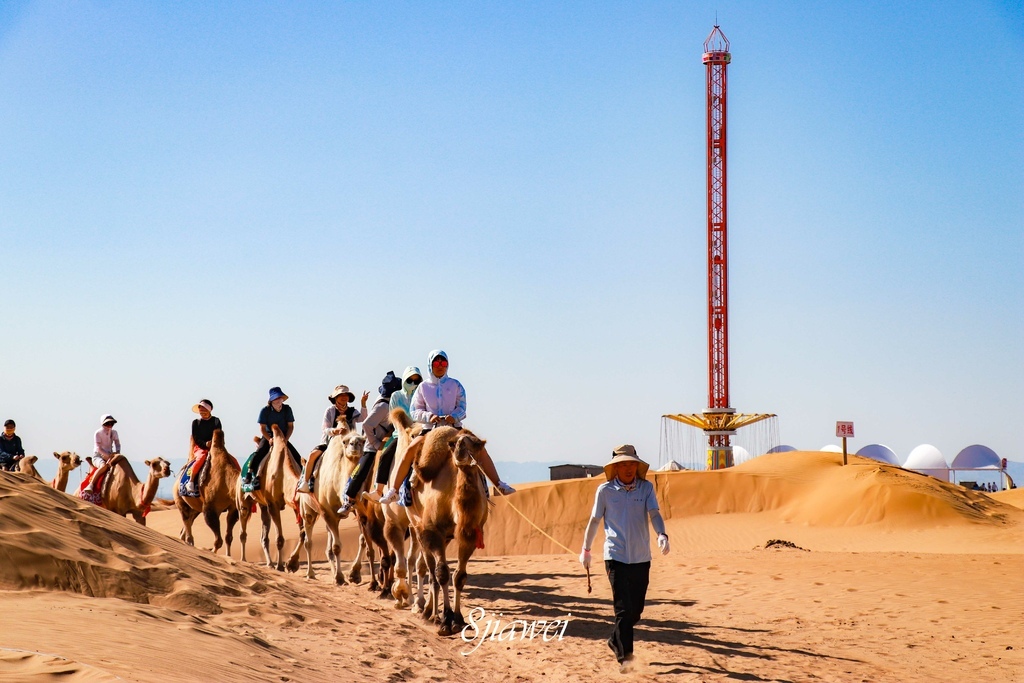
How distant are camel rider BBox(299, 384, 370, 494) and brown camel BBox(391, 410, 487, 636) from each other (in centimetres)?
523

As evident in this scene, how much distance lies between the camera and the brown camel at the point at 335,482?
48.6 feet

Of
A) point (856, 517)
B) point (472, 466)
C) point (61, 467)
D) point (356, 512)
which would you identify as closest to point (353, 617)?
point (472, 466)

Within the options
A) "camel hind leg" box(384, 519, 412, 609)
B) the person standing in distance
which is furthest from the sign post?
the person standing in distance

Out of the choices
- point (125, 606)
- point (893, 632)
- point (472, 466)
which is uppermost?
point (472, 466)

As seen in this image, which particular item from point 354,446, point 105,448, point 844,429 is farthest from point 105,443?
point 844,429

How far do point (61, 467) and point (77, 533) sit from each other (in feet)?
42.9

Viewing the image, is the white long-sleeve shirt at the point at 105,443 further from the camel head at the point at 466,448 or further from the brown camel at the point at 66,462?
the camel head at the point at 466,448

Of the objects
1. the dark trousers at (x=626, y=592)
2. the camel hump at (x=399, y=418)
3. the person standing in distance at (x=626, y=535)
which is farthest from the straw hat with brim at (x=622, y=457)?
the camel hump at (x=399, y=418)

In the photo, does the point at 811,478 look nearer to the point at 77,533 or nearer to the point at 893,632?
the point at 893,632

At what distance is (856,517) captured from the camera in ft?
97.0

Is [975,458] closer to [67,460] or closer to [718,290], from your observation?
[718,290]

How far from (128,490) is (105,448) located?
1022mm

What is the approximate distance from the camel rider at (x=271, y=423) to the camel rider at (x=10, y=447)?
23.5ft

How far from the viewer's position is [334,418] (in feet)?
54.9
